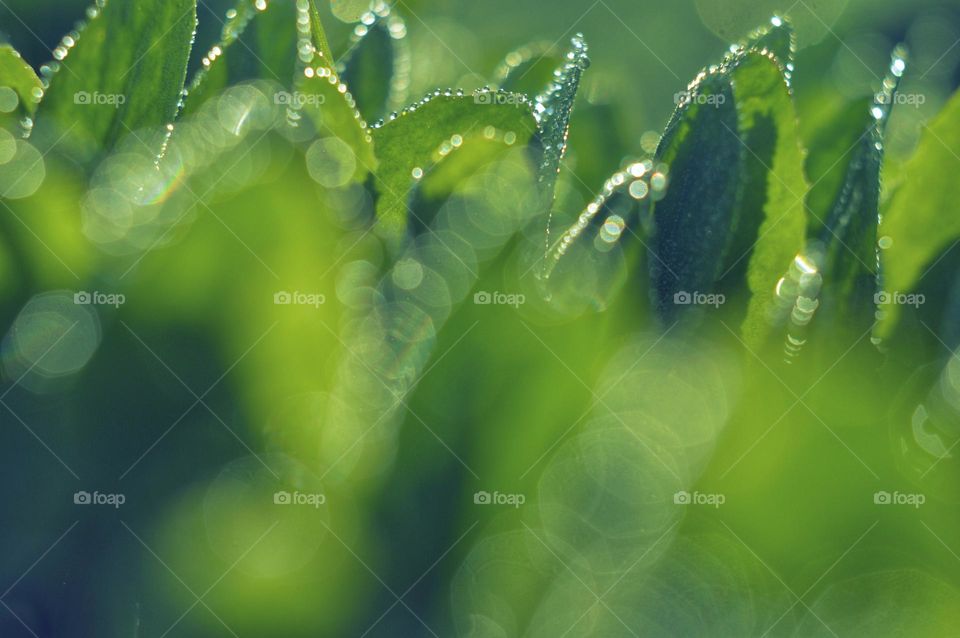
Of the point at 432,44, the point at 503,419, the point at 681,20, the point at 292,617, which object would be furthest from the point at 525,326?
the point at 681,20

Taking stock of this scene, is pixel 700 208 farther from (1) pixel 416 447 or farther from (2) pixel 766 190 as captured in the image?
(1) pixel 416 447

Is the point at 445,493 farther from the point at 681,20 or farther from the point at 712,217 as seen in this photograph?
the point at 681,20

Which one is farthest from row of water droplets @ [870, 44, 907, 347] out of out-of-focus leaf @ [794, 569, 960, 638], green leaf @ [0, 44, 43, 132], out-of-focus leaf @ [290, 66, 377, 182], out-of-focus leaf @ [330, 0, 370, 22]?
out-of-focus leaf @ [330, 0, 370, 22]

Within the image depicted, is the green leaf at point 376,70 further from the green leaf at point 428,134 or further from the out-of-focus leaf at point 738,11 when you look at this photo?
the out-of-focus leaf at point 738,11

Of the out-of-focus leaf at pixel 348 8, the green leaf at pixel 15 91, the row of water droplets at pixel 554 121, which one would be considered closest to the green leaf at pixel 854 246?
the row of water droplets at pixel 554 121

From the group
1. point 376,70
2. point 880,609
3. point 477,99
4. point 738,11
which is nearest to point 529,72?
point 376,70
